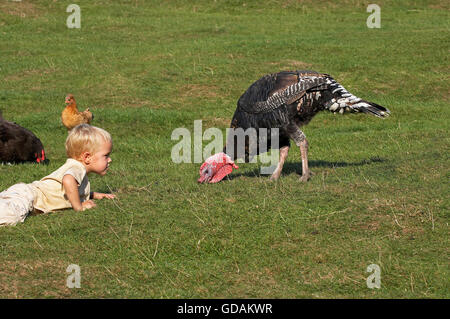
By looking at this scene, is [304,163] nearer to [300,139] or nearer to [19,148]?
[300,139]

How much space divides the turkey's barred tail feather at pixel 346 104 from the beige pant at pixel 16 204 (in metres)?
4.63

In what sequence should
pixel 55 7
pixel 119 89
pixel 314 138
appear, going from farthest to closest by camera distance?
pixel 55 7 → pixel 119 89 → pixel 314 138

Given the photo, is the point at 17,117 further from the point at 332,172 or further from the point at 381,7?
the point at 381,7

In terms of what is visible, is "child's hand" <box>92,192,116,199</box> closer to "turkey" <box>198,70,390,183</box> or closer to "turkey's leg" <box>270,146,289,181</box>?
"turkey" <box>198,70,390,183</box>

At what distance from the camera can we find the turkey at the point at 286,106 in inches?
382

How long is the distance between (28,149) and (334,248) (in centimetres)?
774

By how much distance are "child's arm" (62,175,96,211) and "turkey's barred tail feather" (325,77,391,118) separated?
3.94 metres

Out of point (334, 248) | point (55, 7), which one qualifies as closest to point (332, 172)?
point (334, 248)

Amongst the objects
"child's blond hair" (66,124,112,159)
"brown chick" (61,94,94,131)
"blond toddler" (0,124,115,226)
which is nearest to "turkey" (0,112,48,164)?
"brown chick" (61,94,94,131)

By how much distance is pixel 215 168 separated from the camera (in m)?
9.87

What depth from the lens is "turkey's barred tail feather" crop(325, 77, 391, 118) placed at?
9.55 metres

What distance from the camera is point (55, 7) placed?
1236 inches

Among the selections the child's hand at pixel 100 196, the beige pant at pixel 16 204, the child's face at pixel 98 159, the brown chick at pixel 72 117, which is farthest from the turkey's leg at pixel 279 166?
the brown chick at pixel 72 117

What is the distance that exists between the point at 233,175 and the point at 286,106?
1718 millimetres
